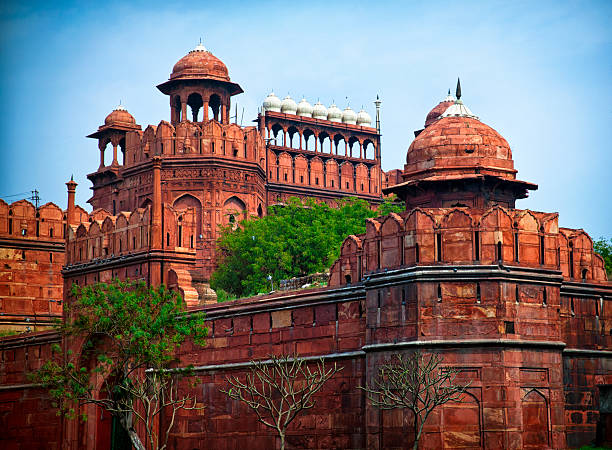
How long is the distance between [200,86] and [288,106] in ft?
26.3

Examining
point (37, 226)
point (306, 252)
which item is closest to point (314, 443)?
point (306, 252)

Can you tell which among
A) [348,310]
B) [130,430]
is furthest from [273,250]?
[348,310]

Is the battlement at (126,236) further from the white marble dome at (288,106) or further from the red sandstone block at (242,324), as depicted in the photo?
the white marble dome at (288,106)

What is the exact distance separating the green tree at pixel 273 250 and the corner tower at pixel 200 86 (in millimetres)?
4567

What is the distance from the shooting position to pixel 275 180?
47.2 meters

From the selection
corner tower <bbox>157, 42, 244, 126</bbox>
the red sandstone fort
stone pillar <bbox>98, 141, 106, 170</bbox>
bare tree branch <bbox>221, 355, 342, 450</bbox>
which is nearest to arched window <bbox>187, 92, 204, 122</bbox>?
corner tower <bbox>157, 42, 244, 126</bbox>

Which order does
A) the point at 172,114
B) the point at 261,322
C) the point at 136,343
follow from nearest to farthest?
the point at 261,322 < the point at 136,343 < the point at 172,114

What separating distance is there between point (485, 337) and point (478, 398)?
1.15m

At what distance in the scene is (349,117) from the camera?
5322 centimetres

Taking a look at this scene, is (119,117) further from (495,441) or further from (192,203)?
(495,441)

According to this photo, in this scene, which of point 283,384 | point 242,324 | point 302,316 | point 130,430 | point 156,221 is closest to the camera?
point 283,384

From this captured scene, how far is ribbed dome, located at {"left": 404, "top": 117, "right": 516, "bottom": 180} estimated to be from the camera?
25406 mm

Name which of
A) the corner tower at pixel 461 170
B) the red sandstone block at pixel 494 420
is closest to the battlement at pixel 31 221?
the corner tower at pixel 461 170

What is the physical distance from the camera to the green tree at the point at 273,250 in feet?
134
